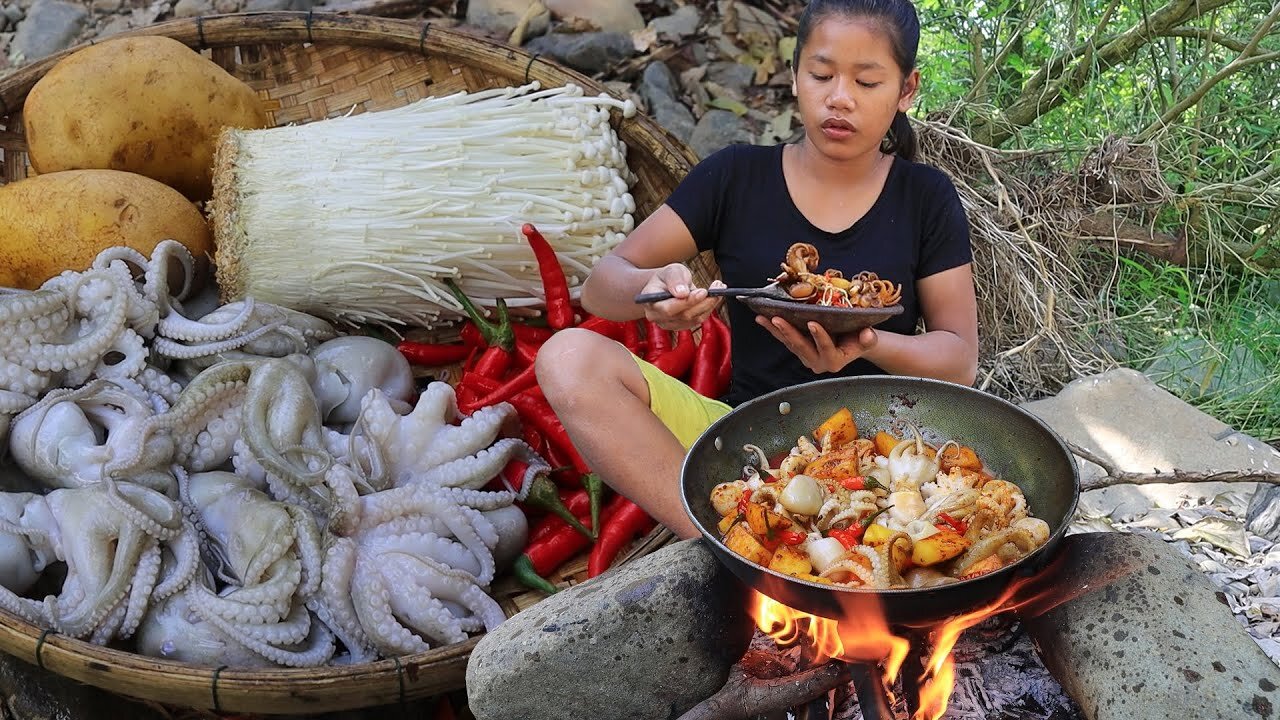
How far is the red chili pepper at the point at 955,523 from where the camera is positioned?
2.21 m

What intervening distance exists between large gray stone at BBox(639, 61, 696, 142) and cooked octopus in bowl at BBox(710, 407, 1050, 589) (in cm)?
286

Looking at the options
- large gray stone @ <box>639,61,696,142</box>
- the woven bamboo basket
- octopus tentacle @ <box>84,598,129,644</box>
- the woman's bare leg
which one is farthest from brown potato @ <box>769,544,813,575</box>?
large gray stone @ <box>639,61,696,142</box>

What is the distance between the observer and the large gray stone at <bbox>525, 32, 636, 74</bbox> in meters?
5.30

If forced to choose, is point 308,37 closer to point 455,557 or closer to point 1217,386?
point 455,557

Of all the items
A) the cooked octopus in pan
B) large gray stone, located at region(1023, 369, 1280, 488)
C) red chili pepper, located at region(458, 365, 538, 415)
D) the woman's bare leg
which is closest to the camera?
the cooked octopus in pan

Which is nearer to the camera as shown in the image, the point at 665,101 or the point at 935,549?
the point at 935,549

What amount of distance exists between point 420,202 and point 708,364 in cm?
119

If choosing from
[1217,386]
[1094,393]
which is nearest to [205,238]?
[1094,393]

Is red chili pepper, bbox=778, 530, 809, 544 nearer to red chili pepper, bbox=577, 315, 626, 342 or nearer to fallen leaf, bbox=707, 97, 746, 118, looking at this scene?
red chili pepper, bbox=577, 315, 626, 342

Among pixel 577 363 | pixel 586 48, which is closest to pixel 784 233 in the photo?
pixel 577 363

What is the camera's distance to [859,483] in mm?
2371

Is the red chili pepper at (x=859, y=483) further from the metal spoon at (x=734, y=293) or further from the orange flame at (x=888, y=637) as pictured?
the metal spoon at (x=734, y=293)

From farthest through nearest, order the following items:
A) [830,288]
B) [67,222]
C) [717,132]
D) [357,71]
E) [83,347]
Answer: [717,132]
[357,71]
[67,222]
[83,347]
[830,288]

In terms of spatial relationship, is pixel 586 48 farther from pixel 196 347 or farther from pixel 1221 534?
pixel 1221 534
